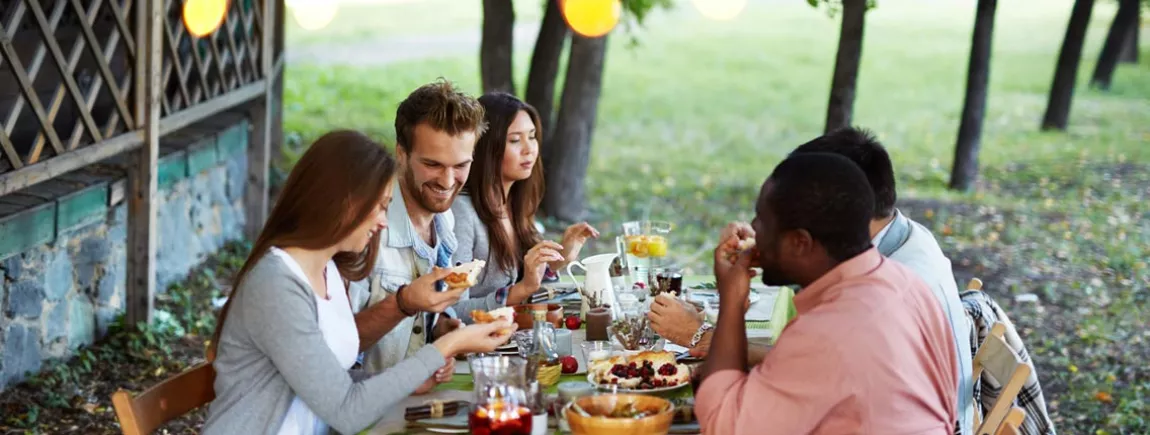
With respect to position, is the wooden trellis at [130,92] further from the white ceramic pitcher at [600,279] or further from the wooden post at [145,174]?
the white ceramic pitcher at [600,279]

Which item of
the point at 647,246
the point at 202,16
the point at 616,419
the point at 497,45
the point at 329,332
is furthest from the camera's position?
the point at 497,45

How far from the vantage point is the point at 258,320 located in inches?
107

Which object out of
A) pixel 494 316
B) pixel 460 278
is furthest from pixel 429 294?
pixel 494 316

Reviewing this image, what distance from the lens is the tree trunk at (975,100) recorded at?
35.4 feet

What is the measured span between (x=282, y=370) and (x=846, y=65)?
5.57 meters

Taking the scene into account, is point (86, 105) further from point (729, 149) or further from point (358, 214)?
point (729, 149)

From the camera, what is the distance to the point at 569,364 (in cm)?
330

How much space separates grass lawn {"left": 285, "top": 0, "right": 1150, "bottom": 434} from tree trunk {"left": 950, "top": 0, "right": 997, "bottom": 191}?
299 mm

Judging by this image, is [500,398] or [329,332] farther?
[329,332]

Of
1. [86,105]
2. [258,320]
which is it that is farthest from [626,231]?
[86,105]

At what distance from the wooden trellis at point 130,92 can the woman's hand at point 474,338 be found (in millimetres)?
2916

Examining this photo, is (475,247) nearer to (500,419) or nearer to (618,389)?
(618,389)

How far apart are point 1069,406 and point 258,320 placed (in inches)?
187

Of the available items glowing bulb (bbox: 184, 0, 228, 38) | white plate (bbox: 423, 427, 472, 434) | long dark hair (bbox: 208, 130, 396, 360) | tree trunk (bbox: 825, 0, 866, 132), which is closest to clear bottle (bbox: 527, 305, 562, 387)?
white plate (bbox: 423, 427, 472, 434)
